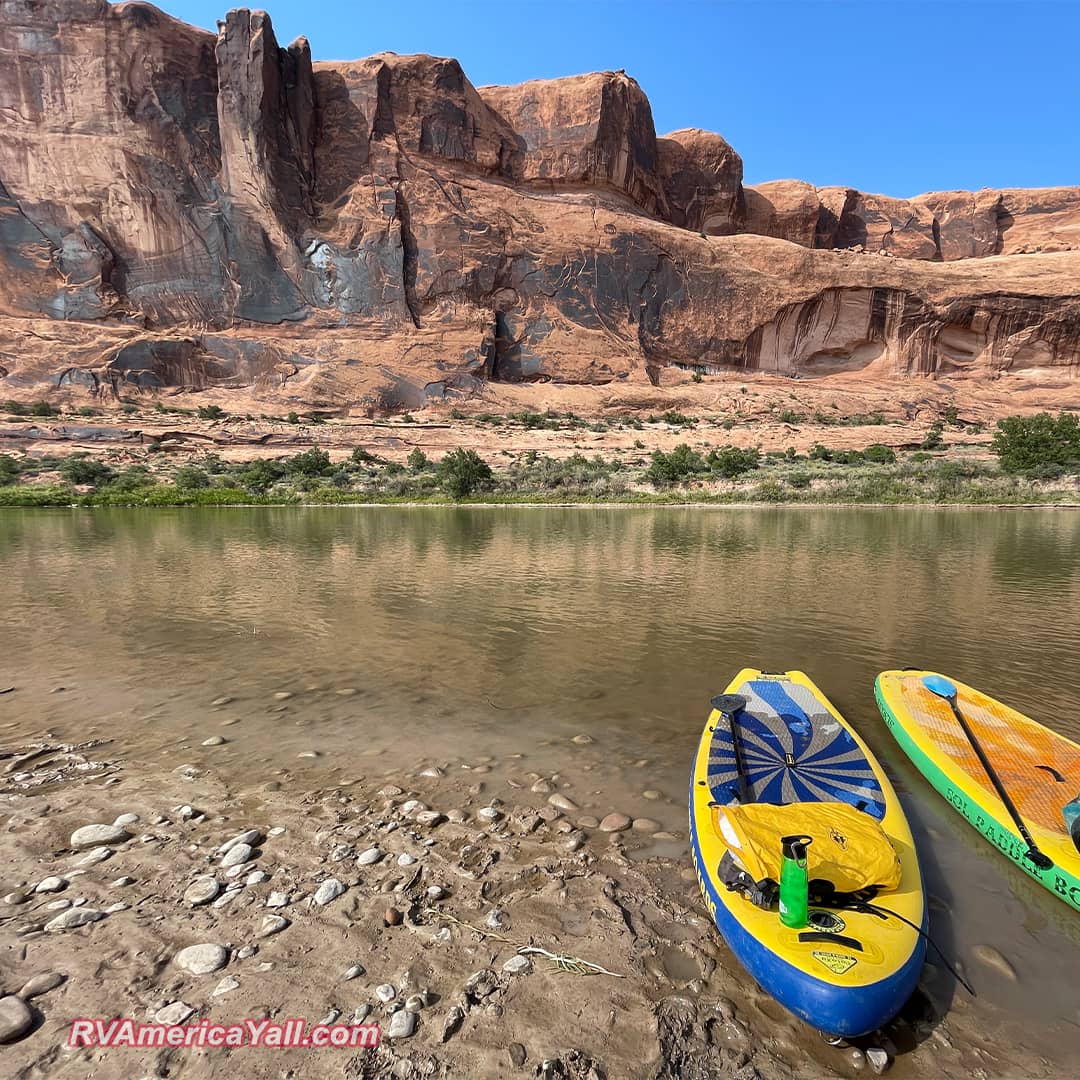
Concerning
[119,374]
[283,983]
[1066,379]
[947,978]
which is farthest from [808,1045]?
[1066,379]

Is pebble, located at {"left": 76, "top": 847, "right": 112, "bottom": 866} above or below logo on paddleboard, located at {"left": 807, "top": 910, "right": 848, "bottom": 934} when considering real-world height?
below

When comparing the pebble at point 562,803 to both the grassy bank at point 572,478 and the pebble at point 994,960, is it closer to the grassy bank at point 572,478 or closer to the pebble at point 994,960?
the pebble at point 994,960

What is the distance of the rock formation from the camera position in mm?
51188

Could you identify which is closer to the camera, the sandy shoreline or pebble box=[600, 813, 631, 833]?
the sandy shoreline

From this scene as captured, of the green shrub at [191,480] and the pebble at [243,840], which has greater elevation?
the pebble at [243,840]

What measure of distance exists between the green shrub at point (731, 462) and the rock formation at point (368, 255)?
2043cm

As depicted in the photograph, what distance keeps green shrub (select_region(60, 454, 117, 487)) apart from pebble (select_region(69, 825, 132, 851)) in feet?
124

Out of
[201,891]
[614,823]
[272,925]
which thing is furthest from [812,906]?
[201,891]

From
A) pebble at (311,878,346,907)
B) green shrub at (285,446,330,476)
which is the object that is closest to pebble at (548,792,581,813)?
pebble at (311,878,346,907)

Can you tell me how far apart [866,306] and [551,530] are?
5447 centimetres

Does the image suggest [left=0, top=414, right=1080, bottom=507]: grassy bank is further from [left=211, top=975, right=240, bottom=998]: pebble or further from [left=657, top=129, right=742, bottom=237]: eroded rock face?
A: [left=657, top=129, right=742, bottom=237]: eroded rock face

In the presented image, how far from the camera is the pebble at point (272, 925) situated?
2816 millimetres

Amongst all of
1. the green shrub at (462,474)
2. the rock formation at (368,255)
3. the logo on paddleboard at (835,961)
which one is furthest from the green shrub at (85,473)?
the logo on paddleboard at (835,961)

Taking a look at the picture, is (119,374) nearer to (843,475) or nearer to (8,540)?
(8,540)
